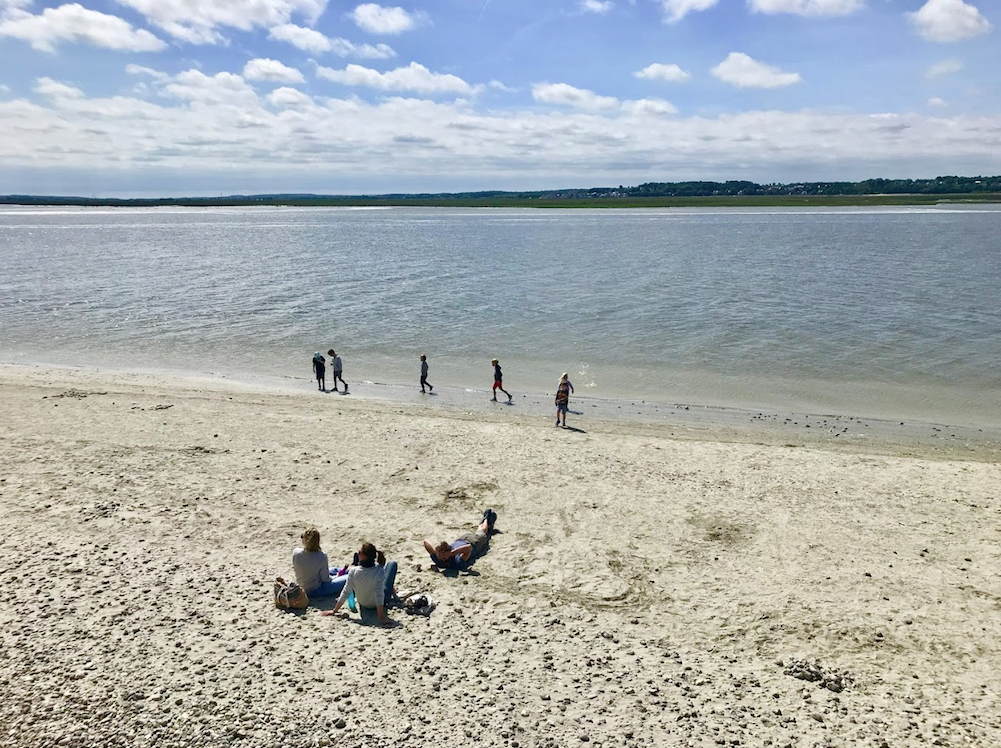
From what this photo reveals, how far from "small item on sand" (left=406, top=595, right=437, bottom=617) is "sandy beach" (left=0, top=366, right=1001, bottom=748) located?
Answer: 0.17 m

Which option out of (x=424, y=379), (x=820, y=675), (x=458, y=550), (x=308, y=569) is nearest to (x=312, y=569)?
(x=308, y=569)

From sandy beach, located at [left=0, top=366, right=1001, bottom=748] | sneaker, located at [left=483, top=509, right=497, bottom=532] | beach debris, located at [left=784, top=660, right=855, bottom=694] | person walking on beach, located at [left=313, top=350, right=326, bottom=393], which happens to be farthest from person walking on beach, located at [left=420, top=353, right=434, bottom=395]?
beach debris, located at [left=784, top=660, right=855, bottom=694]

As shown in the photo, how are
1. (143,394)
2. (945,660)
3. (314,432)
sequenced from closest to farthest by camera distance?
(945,660) → (314,432) → (143,394)

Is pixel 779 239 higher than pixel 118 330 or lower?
higher

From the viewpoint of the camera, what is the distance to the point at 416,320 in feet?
120

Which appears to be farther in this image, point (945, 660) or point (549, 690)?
point (945, 660)

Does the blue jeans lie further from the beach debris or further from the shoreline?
the shoreline

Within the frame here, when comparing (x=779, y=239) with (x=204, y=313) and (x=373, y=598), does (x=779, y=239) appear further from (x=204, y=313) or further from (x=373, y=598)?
(x=373, y=598)

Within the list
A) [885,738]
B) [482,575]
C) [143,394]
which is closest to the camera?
[885,738]

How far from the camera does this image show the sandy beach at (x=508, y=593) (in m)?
7.01

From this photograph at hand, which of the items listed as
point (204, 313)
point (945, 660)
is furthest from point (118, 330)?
point (945, 660)

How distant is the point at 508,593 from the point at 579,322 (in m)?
26.6

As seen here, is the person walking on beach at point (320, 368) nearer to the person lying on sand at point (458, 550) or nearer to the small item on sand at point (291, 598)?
the person lying on sand at point (458, 550)

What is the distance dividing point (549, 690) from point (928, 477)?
36.4 feet
